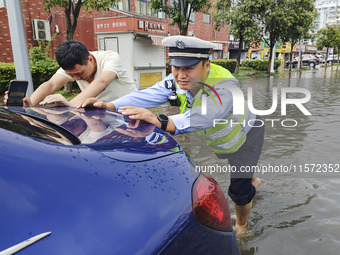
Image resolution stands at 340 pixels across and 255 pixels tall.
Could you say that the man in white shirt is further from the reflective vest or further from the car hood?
the reflective vest

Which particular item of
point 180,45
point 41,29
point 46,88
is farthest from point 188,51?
point 41,29

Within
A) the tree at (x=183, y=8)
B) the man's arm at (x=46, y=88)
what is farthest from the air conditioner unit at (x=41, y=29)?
the man's arm at (x=46, y=88)

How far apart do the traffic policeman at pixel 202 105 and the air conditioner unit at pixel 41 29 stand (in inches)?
557

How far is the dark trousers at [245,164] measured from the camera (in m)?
2.51

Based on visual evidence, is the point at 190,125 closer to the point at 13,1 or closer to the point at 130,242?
the point at 130,242

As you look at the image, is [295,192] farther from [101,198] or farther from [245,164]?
[101,198]

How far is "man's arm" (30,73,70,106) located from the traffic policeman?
896 mm

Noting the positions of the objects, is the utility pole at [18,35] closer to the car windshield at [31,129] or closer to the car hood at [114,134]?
the car hood at [114,134]

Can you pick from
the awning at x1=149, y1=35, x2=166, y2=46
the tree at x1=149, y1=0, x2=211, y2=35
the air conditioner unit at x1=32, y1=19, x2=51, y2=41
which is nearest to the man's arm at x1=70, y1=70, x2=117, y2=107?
the awning at x1=149, y1=35, x2=166, y2=46

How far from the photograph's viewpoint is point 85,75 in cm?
290

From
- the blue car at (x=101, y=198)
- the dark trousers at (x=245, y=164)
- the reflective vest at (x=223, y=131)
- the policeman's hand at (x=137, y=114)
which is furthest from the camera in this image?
the dark trousers at (x=245, y=164)

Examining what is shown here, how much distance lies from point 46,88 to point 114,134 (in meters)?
1.75

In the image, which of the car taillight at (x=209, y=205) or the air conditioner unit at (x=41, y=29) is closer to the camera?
the car taillight at (x=209, y=205)

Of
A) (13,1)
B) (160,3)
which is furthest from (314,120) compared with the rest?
(160,3)
